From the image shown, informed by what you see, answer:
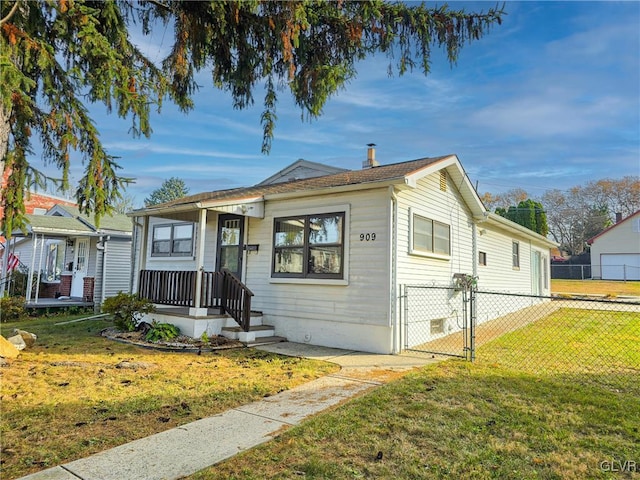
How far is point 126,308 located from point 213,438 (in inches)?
248

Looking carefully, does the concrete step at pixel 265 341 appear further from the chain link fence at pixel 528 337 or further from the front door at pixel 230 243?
the chain link fence at pixel 528 337

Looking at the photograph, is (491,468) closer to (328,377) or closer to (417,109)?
(328,377)

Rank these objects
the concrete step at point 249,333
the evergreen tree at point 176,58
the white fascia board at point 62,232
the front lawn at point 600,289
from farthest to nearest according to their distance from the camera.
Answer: the front lawn at point 600,289 → the white fascia board at point 62,232 → the concrete step at point 249,333 → the evergreen tree at point 176,58

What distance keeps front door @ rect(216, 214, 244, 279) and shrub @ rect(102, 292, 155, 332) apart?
1.85 m

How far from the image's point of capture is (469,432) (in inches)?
132

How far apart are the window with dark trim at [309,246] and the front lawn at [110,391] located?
193cm

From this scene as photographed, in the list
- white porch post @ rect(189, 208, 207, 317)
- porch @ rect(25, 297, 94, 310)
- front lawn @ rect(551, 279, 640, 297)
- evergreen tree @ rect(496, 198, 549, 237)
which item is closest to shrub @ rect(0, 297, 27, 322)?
porch @ rect(25, 297, 94, 310)

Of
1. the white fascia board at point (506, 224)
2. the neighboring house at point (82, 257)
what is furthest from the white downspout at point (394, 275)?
the neighboring house at point (82, 257)

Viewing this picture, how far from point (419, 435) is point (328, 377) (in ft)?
7.12

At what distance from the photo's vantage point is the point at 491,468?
2.74m

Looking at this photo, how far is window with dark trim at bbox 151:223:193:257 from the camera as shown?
10.8m

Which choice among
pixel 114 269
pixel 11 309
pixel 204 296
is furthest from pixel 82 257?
pixel 204 296

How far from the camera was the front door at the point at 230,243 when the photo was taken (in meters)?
9.24

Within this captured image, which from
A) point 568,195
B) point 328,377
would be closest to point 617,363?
point 328,377
